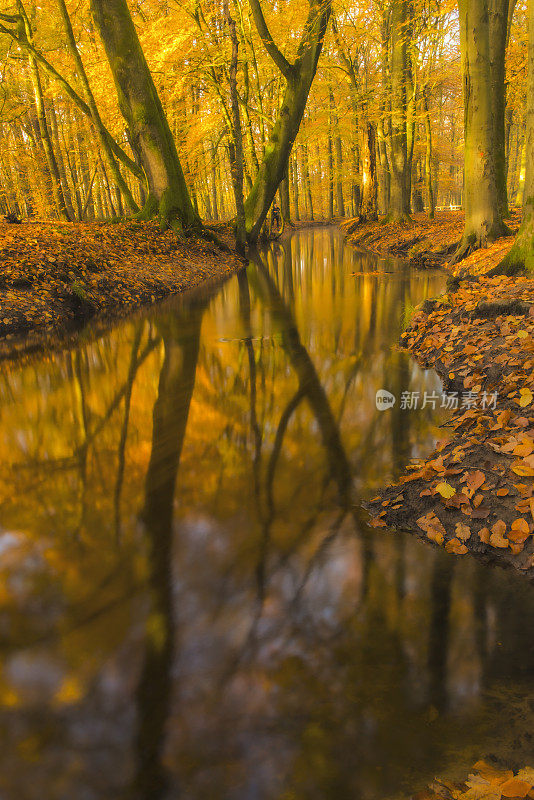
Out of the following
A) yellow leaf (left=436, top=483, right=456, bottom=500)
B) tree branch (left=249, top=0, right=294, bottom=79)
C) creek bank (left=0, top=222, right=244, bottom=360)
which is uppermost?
tree branch (left=249, top=0, right=294, bottom=79)

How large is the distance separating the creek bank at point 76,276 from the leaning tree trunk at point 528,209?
6914 mm

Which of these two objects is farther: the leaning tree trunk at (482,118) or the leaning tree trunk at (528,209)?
the leaning tree trunk at (482,118)

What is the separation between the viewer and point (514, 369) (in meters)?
4.27

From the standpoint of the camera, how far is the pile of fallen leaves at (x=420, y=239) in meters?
14.0

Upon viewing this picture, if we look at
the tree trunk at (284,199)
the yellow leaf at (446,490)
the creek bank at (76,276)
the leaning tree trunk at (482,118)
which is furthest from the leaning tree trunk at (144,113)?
the tree trunk at (284,199)

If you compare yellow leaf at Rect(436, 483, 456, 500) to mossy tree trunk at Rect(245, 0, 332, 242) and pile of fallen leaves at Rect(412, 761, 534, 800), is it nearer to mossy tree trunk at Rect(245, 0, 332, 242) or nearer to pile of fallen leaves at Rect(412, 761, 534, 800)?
pile of fallen leaves at Rect(412, 761, 534, 800)

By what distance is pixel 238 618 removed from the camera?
2365 millimetres

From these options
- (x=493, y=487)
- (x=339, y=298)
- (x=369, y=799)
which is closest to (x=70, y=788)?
(x=369, y=799)

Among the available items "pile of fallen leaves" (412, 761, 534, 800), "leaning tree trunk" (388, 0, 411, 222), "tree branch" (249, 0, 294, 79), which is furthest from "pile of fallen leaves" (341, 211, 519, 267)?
"pile of fallen leaves" (412, 761, 534, 800)

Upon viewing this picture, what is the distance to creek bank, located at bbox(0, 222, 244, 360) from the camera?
8953mm

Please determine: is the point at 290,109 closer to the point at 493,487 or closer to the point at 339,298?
the point at 339,298

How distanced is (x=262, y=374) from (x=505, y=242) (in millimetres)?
6544

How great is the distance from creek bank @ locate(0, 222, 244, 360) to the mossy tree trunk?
6323 mm

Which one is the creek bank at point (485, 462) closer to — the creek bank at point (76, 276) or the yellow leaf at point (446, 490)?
the yellow leaf at point (446, 490)
